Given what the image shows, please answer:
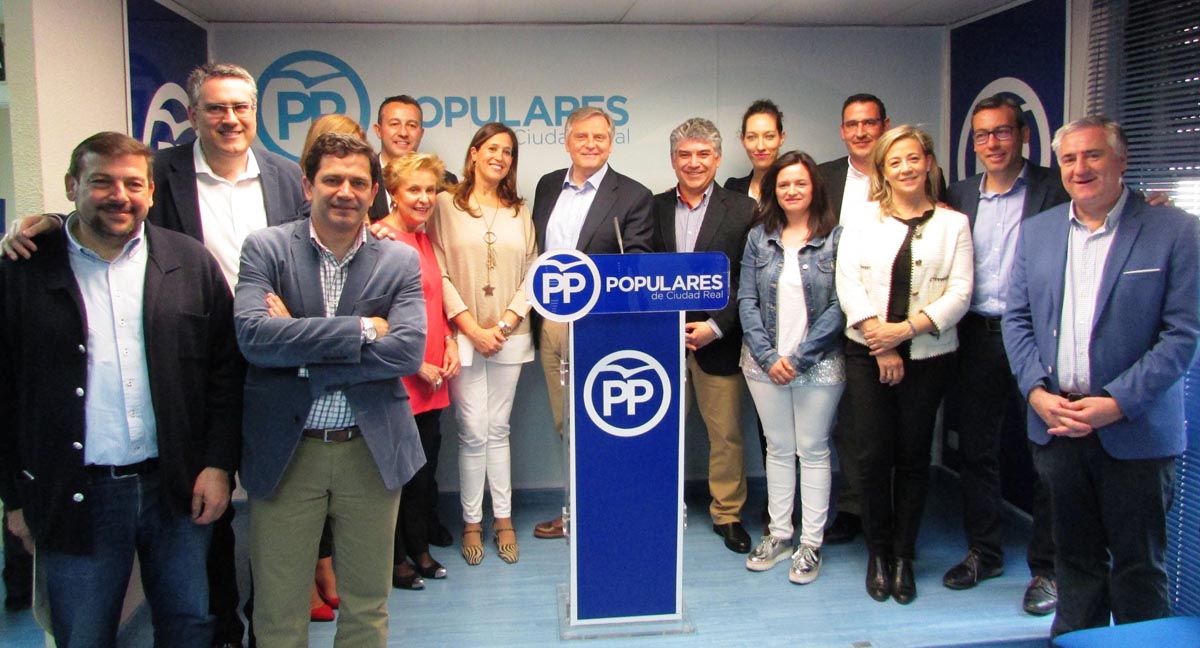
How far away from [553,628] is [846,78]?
3.36 m

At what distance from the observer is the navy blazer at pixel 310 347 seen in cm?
216

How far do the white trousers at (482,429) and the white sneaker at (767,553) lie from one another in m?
1.14

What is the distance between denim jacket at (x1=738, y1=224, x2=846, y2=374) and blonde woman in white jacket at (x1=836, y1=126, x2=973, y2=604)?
6 centimetres

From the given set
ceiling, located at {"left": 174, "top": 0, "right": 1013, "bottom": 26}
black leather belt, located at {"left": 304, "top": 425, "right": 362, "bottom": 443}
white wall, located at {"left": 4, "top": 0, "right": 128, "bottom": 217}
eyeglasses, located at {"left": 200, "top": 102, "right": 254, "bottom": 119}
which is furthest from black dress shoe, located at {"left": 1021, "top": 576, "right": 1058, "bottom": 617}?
white wall, located at {"left": 4, "top": 0, "right": 128, "bottom": 217}

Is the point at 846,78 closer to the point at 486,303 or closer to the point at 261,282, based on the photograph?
the point at 486,303

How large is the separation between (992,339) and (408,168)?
241 cm

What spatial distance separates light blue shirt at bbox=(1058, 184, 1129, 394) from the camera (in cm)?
260

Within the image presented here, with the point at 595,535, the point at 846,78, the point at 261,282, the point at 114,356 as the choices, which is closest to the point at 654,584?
the point at 595,535

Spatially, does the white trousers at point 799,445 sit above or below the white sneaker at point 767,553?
above

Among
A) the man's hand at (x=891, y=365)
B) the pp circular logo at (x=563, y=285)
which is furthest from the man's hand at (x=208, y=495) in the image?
the man's hand at (x=891, y=365)

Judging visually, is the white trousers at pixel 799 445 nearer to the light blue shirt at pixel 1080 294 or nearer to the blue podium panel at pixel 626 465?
the blue podium panel at pixel 626 465

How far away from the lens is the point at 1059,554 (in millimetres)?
2752

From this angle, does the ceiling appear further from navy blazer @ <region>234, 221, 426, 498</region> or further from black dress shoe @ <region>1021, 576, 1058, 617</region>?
black dress shoe @ <region>1021, 576, 1058, 617</region>

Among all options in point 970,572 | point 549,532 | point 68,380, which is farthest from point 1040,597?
point 68,380
